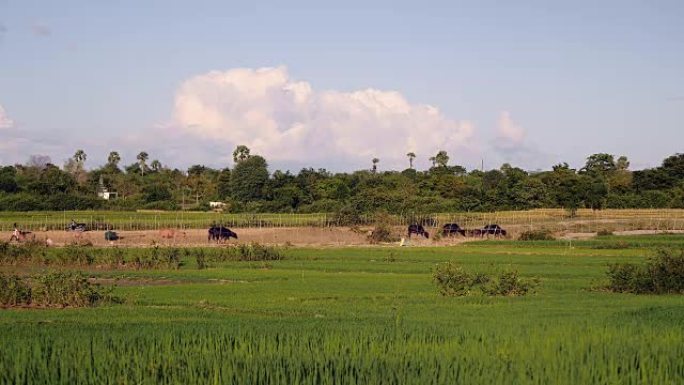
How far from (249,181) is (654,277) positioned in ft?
282

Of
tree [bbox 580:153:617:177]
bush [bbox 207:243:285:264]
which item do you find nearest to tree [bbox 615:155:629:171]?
tree [bbox 580:153:617:177]

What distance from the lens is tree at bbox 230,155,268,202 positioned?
111 meters

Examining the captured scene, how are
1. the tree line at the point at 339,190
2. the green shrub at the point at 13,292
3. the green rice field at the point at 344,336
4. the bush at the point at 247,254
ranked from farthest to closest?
1. the tree line at the point at 339,190
2. the bush at the point at 247,254
3. the green shrub at the point at 13,292
4. the green rice field at the point at 344,336

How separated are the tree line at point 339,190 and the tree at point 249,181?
0.45ft

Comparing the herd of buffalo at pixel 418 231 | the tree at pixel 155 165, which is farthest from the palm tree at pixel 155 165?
the herd of buffalo at pixel 418 231

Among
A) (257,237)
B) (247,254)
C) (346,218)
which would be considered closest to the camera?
(247,254)

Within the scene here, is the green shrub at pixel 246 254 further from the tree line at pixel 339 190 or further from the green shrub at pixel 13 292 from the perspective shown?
the tree line at pixel 339 190

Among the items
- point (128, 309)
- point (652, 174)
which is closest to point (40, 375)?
point (128, 309)

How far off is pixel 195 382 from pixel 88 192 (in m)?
113

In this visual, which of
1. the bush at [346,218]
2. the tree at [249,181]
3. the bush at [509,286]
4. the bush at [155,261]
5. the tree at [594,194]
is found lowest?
the bush at [509,286]

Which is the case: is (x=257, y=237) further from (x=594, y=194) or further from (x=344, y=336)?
(x=344, y=336)

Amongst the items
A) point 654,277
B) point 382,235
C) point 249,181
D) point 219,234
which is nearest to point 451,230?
point 382,235

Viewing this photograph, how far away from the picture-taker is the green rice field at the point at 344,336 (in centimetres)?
1013

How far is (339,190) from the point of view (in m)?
111
